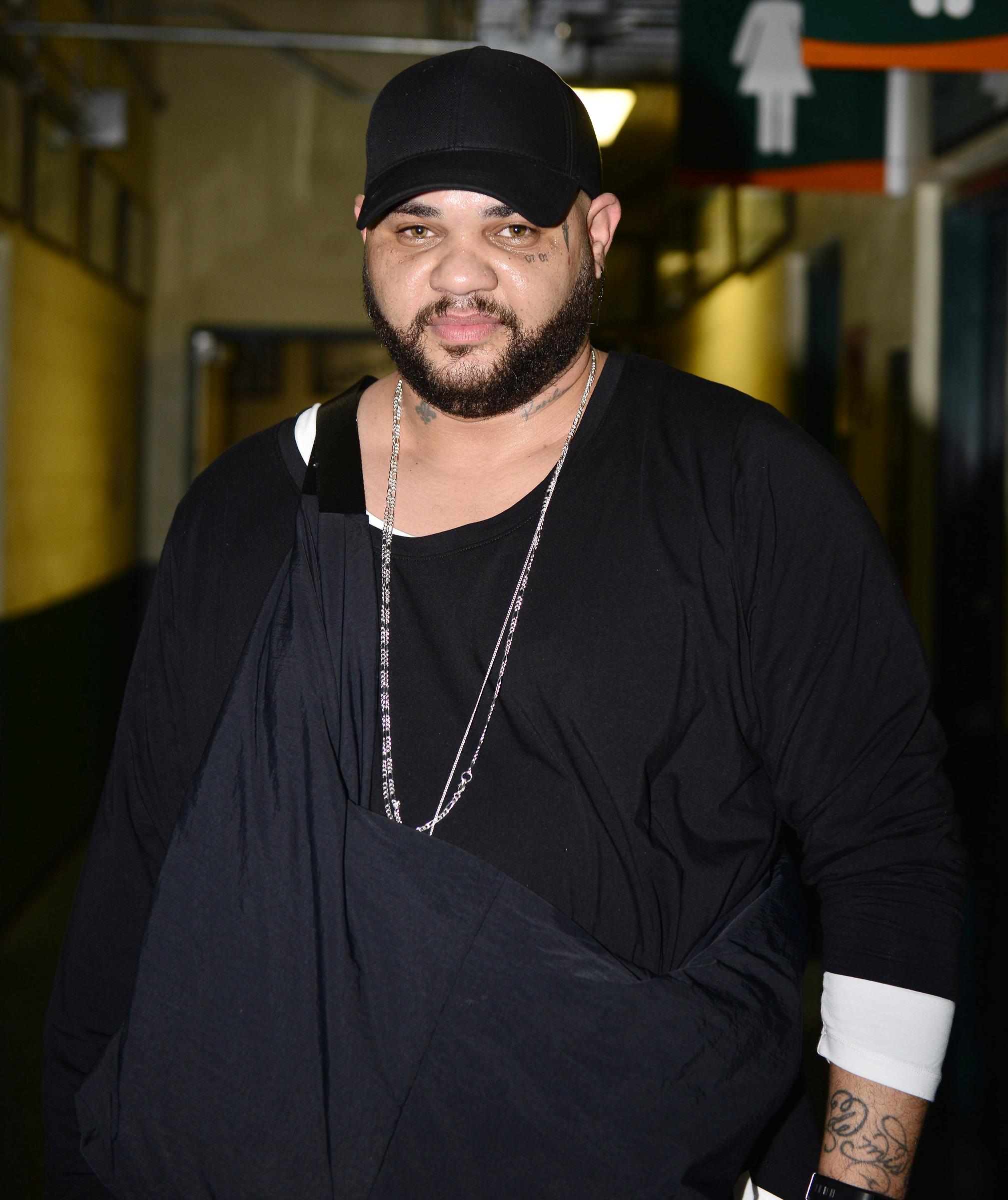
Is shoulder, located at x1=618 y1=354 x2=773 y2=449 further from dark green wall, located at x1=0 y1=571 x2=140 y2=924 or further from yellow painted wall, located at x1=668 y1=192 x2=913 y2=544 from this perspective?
dark green wall, located at x1=0 y1=571 x2=140 y2=924

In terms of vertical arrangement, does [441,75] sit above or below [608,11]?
below

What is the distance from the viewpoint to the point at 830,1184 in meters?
1.01

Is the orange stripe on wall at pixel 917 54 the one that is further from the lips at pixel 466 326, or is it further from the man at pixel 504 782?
the lips at pixel 466 326

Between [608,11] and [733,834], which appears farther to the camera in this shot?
[608,11]

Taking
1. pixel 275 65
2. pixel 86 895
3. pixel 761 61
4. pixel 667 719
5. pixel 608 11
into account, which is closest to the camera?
pixel 667 719

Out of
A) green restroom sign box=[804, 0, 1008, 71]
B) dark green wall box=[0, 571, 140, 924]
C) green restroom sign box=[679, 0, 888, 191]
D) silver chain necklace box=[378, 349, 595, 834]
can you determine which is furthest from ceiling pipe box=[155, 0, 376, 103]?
silver chain necklace box=[378, 349, 595, 834]

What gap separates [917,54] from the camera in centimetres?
199

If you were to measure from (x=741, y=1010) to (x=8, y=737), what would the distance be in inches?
130

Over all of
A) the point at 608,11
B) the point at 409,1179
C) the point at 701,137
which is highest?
the point at 608,11

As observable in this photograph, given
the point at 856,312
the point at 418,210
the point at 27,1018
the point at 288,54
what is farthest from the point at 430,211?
the point at 288,54

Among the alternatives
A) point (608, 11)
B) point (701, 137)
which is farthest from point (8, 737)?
point (608, 11)

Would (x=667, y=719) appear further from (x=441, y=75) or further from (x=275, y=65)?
(x=275, y=65)

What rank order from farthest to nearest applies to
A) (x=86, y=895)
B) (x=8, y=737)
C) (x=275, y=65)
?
(x=275, y=65) → (x=8, y=737) → (x=86, y=895)

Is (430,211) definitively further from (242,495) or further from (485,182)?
(242,495)
